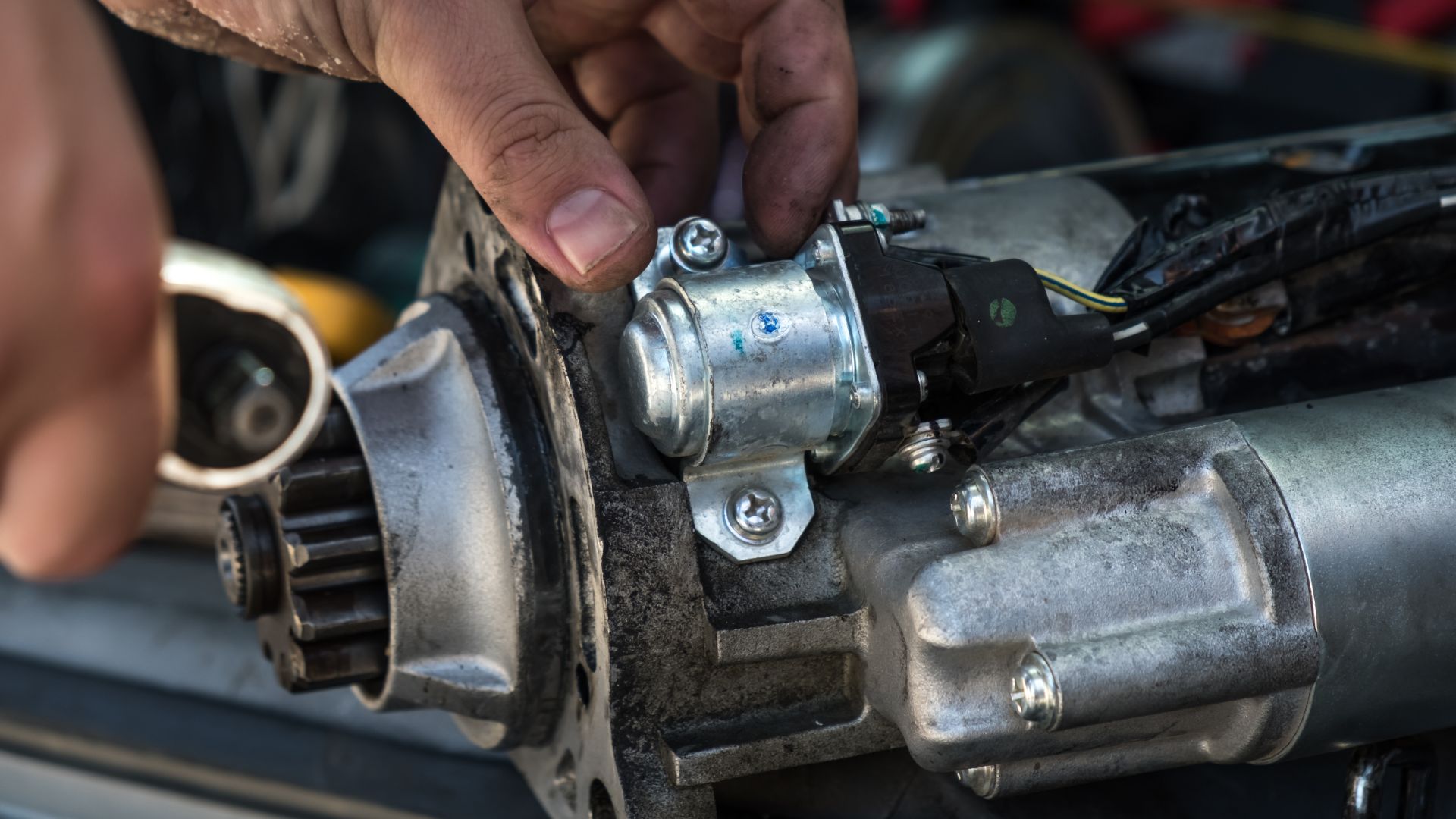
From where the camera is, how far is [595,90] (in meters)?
1.16

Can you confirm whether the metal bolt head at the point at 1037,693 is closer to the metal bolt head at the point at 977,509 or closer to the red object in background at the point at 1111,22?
the metal bolt head at the point at 977,509

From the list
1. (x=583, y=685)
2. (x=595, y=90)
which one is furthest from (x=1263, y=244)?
(x=595, y=90)

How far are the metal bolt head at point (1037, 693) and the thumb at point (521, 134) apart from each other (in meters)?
0.30

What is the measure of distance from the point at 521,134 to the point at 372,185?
211cm

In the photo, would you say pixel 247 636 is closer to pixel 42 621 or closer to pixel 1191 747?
pixel 42 621

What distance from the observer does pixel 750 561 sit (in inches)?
28.9

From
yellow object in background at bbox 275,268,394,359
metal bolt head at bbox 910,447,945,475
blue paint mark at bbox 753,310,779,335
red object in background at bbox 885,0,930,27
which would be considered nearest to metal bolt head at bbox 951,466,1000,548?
metal bolt head at bbox 910,447,945,475

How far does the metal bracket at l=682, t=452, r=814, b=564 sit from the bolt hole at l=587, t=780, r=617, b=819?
0.17 m

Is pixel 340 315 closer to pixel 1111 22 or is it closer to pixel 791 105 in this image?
pixel 791 105

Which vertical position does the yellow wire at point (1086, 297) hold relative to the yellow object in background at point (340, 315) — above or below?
below

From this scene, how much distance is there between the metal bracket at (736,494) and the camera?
28.8 inches

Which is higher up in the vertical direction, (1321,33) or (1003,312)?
(1321,33)

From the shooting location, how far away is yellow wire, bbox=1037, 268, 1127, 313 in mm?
784

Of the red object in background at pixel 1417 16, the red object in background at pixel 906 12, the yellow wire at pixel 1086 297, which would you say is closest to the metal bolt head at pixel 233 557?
the yellow wire at pixel 1086 297
